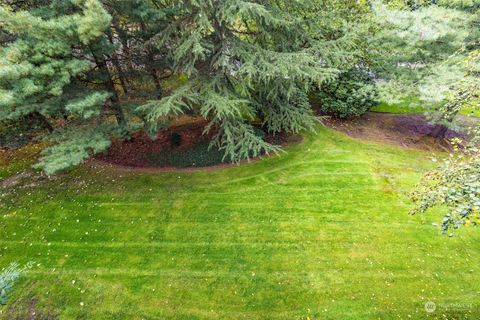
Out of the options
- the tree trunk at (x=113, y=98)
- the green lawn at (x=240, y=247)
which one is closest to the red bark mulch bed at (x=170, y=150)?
the green lawn at (x=240, y=247)

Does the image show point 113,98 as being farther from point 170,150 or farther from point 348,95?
point 348,95

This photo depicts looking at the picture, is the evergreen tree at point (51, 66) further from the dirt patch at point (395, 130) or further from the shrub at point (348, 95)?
the dirt patch at point (395, 130)

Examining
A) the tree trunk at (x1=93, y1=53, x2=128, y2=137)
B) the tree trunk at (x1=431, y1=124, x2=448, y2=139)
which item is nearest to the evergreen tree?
the tree trunk at (x1=93, y1=53, x2=128, y2=137)

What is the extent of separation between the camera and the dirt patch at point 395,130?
14023mm

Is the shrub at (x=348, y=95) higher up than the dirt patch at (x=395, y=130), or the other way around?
the shrub at (x=348, y=95)

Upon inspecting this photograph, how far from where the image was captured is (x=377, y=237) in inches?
342

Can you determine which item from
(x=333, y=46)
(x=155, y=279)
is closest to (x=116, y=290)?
(x=155, y=279)

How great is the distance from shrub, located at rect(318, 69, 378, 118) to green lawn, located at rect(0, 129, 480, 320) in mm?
3739

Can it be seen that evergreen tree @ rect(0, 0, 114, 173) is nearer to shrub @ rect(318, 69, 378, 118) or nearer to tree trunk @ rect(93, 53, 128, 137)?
tree trunk @ rect(93, 53, 128, 137)

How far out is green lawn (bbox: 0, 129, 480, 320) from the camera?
7.22 meters

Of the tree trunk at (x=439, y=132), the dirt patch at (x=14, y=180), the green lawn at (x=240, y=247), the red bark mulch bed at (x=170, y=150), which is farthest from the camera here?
the tree trunk at (x=439, y=132)

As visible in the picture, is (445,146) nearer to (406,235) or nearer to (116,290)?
(406,235)

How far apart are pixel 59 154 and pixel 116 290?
4.14m

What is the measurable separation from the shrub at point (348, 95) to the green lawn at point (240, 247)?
3739 mm
